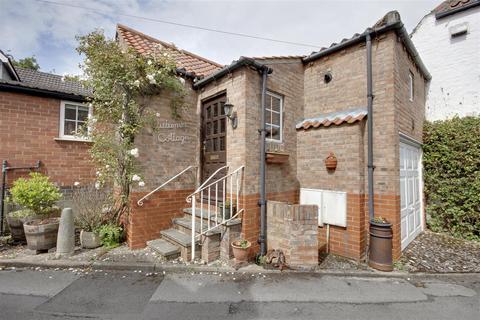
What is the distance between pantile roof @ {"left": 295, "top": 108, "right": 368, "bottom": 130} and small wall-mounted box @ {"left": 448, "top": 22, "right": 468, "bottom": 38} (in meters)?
5.45

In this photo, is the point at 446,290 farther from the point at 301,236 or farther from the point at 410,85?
the point at 410,85

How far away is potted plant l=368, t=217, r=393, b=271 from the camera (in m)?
4.34

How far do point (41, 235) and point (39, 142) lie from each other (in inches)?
131

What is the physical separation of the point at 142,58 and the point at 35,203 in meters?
3.95

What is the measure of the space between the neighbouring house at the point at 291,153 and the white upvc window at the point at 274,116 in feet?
0.09

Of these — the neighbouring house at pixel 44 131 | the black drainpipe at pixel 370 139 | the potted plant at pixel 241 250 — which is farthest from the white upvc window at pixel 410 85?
the neighbouring house at pixel 44 131

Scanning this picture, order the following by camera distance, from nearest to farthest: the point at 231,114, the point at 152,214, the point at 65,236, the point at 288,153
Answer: the point at 65,236, the point at 231,114, the point at 152,214, the point at 288,153

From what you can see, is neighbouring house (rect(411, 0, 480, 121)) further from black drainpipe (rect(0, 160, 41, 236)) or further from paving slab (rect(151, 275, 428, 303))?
black drainpipe (rect(0, 160, 41, 236))

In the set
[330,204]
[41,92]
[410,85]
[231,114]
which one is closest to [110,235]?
[231,114]

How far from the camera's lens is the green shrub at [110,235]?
5.12 meters

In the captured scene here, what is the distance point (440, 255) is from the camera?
5.12 metres

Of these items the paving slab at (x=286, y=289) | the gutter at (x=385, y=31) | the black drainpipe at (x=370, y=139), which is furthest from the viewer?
the black drainpipe at (x=370, y=139)

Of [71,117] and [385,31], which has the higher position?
[385,31]

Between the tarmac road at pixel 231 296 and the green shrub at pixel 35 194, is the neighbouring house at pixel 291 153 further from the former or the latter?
the green shrub at pixel 35 194
